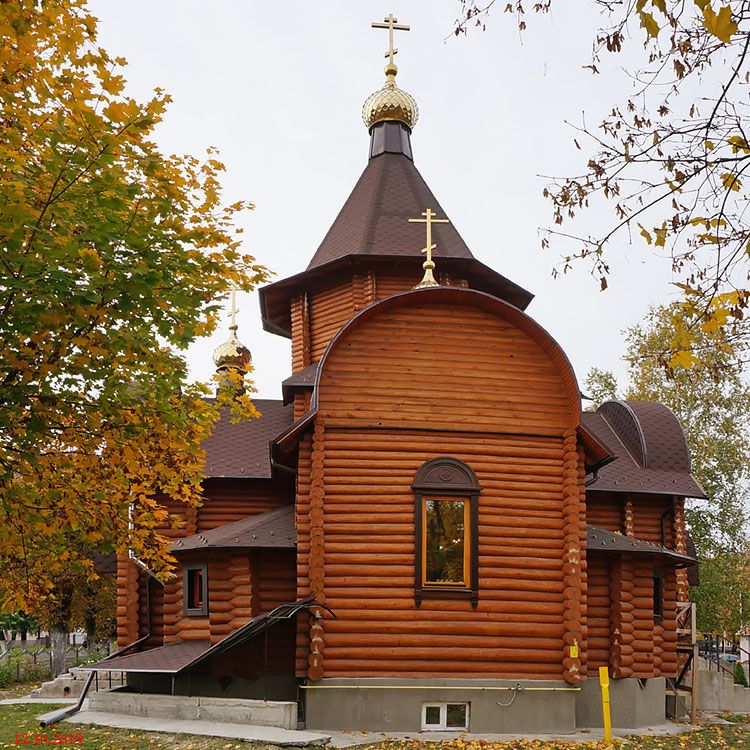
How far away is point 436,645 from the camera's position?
1297 cm

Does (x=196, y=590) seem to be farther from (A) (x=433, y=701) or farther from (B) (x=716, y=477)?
(B) (x=716, y=477)

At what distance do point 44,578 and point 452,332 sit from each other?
7.63 metres

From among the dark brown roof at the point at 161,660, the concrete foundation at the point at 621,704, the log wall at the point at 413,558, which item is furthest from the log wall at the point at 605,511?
the dark brown roof at the point at 161,660

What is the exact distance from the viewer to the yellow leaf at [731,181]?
16.3ft

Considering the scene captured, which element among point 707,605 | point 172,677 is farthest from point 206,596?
point 707,605

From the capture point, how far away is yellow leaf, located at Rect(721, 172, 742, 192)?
16.3 feet

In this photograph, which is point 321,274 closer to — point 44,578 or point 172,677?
point 172,677

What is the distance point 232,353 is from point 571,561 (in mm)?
15543

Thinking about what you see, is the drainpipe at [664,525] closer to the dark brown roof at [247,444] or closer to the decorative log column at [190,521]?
the dark brown roof at [247,444]

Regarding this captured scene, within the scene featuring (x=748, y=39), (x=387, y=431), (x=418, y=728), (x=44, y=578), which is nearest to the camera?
(x=748, y=39)

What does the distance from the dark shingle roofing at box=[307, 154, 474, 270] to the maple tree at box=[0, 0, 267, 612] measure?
9.51m

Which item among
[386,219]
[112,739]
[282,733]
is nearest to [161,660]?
[112,739]

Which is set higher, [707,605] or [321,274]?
[321,274]

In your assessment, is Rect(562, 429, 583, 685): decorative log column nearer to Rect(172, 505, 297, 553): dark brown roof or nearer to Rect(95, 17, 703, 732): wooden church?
Rect(95, 17, 703, 732): wooden church
